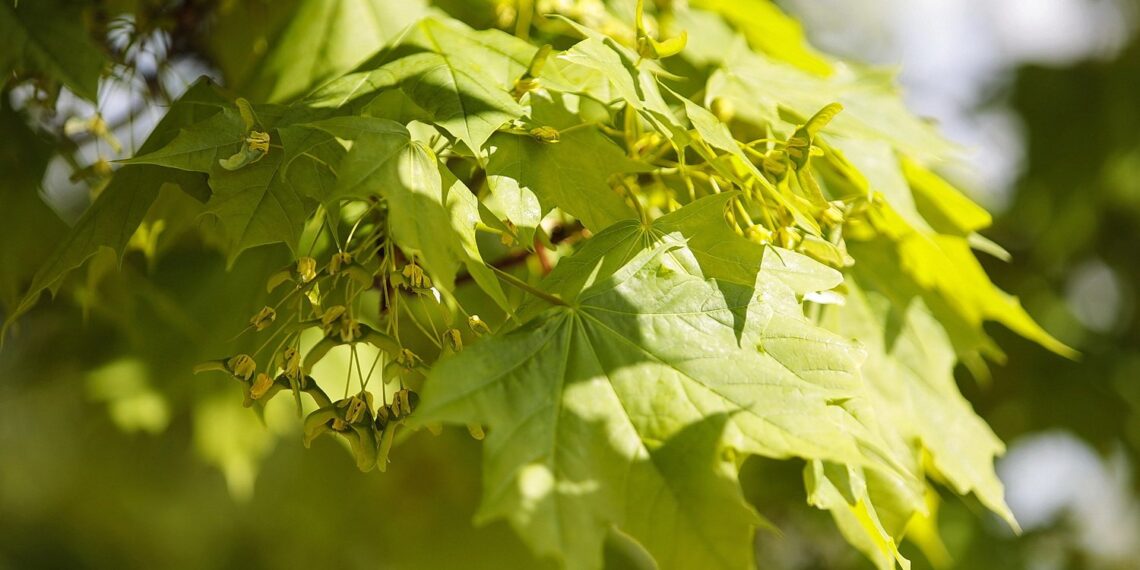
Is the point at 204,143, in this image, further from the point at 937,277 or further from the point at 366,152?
the point at 937,277

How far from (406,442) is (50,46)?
3.68ft

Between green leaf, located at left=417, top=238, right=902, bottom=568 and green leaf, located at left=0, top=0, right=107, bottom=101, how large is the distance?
0.65 metres

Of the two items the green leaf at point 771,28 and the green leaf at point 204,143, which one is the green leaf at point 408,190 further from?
the green leaf at point 771,28

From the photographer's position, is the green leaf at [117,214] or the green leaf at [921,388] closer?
the green leaf at [117,214]

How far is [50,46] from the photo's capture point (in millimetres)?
1103

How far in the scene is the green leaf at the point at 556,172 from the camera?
2.73 feet

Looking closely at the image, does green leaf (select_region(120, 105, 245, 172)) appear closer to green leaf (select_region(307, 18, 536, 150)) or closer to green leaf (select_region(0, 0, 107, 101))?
green leaf (select_region(307, 18, 536, 150))

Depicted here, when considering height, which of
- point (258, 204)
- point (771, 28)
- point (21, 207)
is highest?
point (258, 204)

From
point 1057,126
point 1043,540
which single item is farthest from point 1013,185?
point 1043,540

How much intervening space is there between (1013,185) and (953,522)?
1.17 meters

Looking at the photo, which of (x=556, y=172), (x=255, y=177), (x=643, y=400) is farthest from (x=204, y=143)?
(x=643, y=400)

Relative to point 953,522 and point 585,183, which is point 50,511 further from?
point 585,183

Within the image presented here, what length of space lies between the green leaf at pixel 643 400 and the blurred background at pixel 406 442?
0.42m

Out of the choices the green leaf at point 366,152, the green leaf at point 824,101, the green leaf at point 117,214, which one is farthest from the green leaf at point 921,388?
the green leaf at point 117,214
